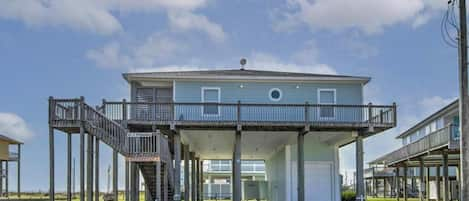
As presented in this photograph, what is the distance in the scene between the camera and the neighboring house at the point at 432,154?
30.2 metres

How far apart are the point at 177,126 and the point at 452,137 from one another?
11.3 m

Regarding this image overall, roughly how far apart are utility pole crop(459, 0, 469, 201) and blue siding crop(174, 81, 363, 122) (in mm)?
12509

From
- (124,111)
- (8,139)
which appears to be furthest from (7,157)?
(124,111)

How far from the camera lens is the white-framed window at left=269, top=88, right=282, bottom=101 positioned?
30.0 m

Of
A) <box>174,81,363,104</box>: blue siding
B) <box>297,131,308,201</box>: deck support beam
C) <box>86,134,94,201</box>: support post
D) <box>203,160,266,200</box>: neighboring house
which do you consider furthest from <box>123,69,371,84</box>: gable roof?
<box>203,160,266,200</box>: neighboring house

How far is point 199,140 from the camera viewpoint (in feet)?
112

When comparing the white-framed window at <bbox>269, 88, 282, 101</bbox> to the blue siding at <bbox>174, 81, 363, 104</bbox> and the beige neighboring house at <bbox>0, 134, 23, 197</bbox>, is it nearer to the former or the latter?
the blue siding at <bbox>174, 81, 363, 104</bbox>

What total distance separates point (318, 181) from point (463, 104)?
55.2 feet

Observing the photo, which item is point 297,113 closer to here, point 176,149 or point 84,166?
point 176,149

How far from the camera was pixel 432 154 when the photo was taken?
114 ft

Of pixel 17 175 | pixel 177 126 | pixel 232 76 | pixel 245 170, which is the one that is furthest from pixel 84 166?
pixel 245 170

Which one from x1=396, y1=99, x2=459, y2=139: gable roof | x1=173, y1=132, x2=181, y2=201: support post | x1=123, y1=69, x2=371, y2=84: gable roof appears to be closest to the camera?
x1=173, y1=132, x2=181, y2=201: support post

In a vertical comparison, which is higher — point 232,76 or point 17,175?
point 232,76

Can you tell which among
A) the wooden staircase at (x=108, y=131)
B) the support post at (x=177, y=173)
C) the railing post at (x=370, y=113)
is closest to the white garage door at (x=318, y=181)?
the railing post at (x=370, y=113)
